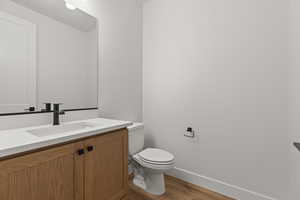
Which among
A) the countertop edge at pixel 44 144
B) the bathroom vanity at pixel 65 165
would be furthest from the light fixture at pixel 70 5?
the countertop edge at pixel 44 144

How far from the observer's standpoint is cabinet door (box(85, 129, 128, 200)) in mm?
1030

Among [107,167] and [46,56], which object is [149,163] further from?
[46,56]

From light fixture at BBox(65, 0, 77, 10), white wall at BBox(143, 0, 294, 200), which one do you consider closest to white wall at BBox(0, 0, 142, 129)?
light fixture at BBox(65, 0, 77, 10)

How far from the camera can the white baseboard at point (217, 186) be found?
55.0 inches

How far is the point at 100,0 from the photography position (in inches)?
67.1

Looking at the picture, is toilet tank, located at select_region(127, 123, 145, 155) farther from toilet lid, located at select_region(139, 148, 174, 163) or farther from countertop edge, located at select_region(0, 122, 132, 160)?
countertop edge, located at select_region(0, 122, 132, 160)

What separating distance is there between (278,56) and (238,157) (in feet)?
3.33

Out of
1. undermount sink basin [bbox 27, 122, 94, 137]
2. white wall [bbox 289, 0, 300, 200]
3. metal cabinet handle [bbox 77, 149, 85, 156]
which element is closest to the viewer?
metal cabinet handle [bbox 77, 149, 85, 156]

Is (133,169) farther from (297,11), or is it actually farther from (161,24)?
(297,11)

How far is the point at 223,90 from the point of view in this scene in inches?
61.2

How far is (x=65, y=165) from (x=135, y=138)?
0.95 m

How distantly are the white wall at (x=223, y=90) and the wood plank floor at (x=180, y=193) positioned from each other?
9 cm

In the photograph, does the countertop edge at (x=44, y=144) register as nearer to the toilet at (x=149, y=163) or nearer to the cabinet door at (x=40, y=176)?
the cabinet door at (x=40, y=176)

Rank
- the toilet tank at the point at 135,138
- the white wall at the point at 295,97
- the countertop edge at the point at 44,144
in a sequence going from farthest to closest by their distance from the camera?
the toilet tank at the point at 135,138, the white wall at the point at 295,97, the countertop edge at the point at 44,144
